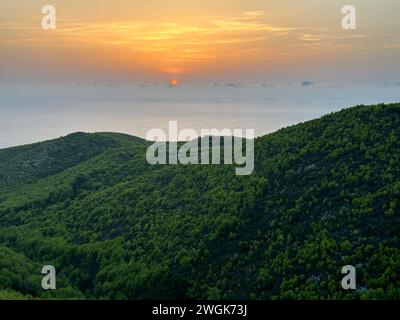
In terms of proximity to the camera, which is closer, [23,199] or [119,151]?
[23,199]

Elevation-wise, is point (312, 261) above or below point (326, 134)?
below

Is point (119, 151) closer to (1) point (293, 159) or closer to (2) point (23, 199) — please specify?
(2) point (23, 199)

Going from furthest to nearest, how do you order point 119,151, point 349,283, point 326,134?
point 119,151, point 326,134, point 349,283

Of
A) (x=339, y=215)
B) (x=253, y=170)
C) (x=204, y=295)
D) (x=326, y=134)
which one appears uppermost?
(x=326, y=134)
